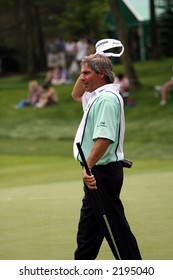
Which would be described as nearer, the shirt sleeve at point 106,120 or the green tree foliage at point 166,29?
the shirt sleeve at point 106,120

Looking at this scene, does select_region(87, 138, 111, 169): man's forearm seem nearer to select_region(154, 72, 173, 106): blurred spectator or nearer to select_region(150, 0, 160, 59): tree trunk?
select_region(154, 72, 173, 106): blurred spectator

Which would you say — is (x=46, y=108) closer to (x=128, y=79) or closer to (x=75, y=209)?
(x=128, y=79)

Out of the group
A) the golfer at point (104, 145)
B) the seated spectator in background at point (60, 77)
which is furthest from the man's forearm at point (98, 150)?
the seated spectator in background at point (60, 77)

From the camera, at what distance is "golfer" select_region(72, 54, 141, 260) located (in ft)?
25.7

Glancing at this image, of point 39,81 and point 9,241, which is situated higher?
point 9,241

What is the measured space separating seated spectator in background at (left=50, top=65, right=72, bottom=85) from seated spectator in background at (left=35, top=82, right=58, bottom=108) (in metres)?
6.46

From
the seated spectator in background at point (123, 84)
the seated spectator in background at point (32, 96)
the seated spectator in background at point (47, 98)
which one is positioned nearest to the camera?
the seated spectator in background at point (123, 84)

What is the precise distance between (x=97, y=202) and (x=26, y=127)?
22.8m

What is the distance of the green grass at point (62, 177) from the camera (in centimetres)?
1030

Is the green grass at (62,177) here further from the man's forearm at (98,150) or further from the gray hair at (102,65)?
the gray hair at (102,65)

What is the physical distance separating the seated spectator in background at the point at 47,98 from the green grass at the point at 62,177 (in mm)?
385

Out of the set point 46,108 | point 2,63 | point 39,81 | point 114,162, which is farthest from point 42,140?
point 2,63

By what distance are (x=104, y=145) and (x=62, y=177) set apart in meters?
10.7
